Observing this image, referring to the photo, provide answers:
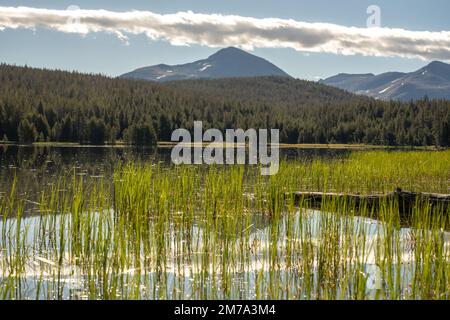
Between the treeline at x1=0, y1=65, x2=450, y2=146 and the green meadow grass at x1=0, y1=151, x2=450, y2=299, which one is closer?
the green meadow grass at x1=0, y1=151, x2=450, y2=299

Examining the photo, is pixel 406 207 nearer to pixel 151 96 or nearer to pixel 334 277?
pixel 334 277

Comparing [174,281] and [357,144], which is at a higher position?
[174,281]

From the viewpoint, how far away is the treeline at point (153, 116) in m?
105

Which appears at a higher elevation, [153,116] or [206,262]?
[206,262]

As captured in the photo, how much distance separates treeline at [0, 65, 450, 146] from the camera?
105 metres

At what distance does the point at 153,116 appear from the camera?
129 meters

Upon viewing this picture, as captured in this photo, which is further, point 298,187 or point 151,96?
point 151,96

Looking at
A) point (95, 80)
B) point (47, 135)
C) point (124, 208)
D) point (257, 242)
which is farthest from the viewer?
point (95, 80)

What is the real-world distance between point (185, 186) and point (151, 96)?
150 meters

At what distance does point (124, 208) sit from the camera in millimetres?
14258

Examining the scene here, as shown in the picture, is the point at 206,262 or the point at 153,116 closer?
the point at 206,262

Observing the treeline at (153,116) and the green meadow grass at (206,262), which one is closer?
the green meadow grass at (206,262)

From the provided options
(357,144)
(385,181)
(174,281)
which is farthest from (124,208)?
(357,144)
